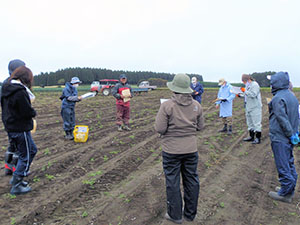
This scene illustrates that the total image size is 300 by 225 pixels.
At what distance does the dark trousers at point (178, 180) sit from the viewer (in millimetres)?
2712

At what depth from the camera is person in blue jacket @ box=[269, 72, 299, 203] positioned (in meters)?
3.23

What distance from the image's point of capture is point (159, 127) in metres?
2.67

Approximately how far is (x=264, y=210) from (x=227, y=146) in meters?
3.01

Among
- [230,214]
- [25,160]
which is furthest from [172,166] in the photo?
[25,160]

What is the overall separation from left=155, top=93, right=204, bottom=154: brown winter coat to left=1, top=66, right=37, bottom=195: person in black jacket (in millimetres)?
1986

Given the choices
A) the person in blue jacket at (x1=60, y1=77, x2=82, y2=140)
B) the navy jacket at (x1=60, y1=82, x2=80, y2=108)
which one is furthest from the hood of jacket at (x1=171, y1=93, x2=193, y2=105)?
the navy jacket at (x1=60, y1=82, x2=80, y2=108)

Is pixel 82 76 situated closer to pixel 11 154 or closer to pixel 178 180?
pixel 11 154

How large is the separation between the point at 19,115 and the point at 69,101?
307 centimetres

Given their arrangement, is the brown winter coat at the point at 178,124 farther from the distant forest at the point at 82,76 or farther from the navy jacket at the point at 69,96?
the distant forest at the point at 82,76

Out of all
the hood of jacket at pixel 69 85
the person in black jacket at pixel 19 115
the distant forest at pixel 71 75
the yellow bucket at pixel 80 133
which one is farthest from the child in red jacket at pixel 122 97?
the distant forest at pixel 71 75

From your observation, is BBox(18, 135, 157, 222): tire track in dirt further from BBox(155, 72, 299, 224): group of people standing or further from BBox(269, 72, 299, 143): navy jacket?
BBox(269, 72, 299, 143): navy jacket

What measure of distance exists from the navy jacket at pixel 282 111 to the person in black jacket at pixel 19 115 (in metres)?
3.65

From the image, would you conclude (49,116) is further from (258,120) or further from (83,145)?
(258,120)

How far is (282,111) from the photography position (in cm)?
322
